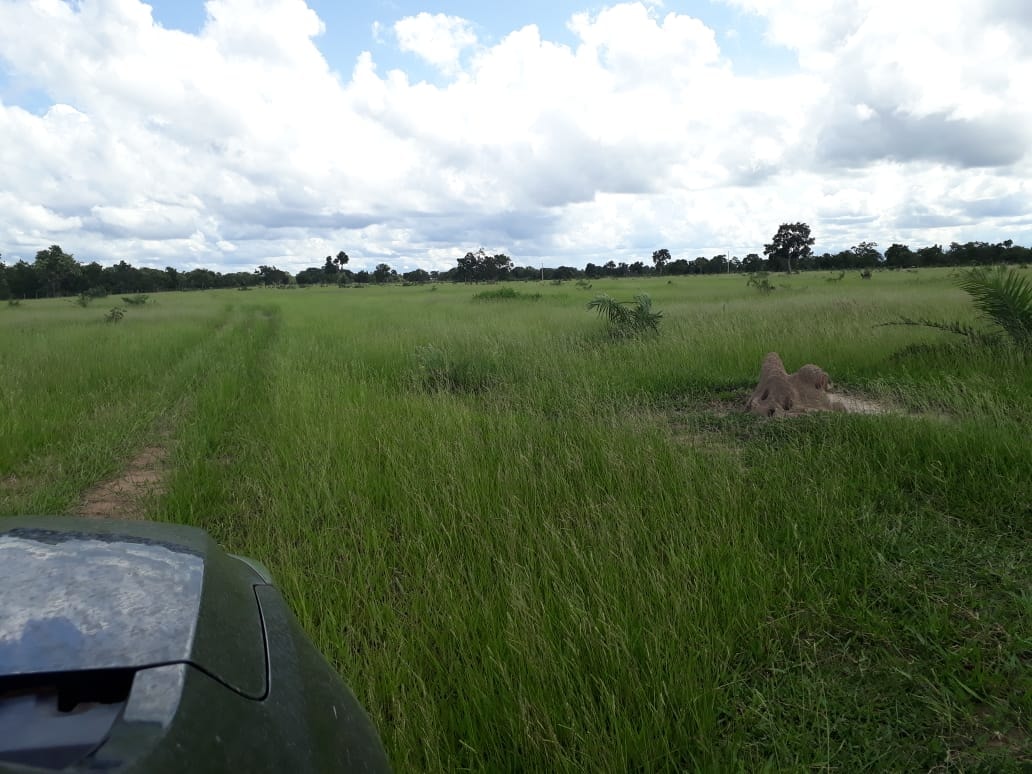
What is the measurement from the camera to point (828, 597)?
100 inches

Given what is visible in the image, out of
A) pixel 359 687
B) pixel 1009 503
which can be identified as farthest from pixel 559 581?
pixel 1009 503

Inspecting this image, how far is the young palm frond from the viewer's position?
7.12 metres

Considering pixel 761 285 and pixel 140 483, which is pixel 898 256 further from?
pixel 140 483

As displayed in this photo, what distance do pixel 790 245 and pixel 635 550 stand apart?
77.8 m

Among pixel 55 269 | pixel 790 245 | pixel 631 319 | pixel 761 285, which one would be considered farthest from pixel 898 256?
pixel 55 269

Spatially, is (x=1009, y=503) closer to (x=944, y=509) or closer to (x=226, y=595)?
(x=944, y=509)

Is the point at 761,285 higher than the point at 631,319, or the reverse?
the point at 631,319

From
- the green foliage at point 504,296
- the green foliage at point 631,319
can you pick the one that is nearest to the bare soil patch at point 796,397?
the green foliage at point 631,319

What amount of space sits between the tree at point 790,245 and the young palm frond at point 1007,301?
6708 centimetres

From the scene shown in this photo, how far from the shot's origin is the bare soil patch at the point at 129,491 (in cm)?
427

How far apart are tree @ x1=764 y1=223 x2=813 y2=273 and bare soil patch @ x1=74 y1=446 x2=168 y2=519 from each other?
7378 cm

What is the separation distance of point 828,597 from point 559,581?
3.87 feet

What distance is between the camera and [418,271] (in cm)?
10600

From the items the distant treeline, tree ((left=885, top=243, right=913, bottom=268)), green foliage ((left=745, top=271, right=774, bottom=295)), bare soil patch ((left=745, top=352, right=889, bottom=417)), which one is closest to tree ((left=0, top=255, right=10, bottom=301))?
the distant treeline
